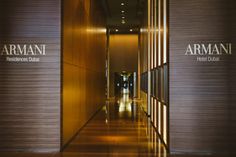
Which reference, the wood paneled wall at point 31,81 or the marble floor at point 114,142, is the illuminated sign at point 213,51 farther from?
the wood paneled wall at point 31,81

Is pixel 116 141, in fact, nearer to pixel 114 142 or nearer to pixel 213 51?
pixel 114 142

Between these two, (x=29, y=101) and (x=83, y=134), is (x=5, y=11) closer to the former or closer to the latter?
(x=29, y=101)

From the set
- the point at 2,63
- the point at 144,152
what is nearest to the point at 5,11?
the point at 2,63

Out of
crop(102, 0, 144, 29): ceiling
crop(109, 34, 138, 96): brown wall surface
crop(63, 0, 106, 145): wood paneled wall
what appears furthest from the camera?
crop(109, 34, 138, 96): brown wall surface

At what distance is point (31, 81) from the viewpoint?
6.66m

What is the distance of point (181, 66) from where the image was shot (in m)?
6.56

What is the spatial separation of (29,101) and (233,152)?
3853 millimetres

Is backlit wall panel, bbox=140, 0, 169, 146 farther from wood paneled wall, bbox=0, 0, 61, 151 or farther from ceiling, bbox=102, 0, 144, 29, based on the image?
ceiling, bbox=102, 0, 144, 29

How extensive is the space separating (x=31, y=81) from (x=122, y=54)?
72.8ft

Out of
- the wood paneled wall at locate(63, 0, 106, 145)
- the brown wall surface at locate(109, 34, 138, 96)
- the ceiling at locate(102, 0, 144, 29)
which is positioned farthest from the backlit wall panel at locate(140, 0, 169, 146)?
the brown wall surface at locate(109, 34, 138, 96)

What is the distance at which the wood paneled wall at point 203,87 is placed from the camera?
646cm

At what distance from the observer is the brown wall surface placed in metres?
28.7

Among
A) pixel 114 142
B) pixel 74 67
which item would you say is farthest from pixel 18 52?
pixel 114 142

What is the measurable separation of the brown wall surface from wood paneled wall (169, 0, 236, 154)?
22029 mm
